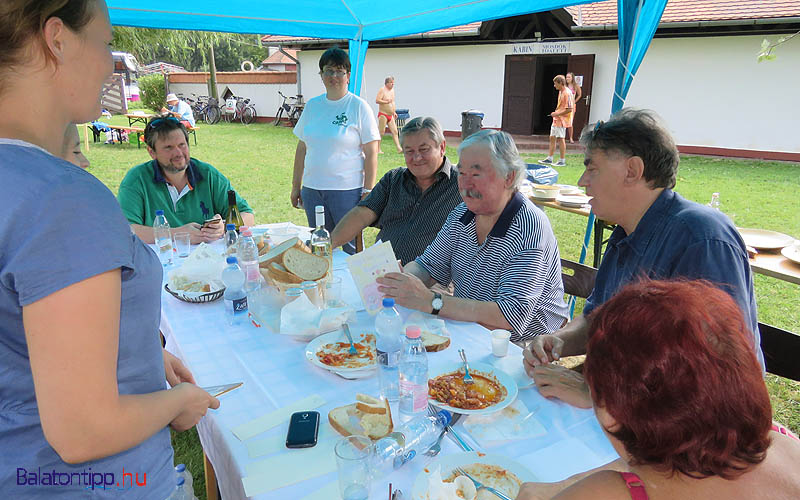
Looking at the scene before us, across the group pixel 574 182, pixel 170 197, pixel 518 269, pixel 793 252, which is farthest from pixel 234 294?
pixel 574 182

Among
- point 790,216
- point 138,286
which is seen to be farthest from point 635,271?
point 790,216

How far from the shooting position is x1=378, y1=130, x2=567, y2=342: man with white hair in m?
2.19

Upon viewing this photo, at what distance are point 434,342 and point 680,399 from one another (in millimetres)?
1145

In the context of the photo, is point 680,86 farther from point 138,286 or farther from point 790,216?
point 138,286

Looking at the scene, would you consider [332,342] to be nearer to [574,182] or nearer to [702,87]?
[574,182]

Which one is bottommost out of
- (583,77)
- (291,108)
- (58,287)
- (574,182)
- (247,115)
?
(574,182)

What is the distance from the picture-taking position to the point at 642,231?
1.90m

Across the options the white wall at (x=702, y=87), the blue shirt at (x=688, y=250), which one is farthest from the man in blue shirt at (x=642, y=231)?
the white wall at (x=702, y=87)

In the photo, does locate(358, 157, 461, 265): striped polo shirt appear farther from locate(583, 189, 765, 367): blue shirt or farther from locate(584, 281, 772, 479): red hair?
locate(584, 281, 772, 479): red hair

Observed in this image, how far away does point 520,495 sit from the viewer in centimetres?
110

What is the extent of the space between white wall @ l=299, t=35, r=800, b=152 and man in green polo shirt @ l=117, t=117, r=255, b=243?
9238mm

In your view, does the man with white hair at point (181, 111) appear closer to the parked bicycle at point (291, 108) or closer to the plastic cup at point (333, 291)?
the parked bicycle at point (291, 108)

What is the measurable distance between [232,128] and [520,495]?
62.4 ft

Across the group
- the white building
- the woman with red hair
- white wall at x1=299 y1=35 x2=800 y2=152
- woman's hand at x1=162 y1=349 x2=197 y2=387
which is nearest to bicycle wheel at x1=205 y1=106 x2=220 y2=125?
the white building
